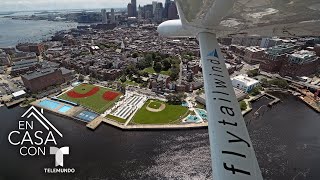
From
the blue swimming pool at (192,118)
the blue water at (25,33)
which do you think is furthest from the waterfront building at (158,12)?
the blue swimming pool at (192,118)

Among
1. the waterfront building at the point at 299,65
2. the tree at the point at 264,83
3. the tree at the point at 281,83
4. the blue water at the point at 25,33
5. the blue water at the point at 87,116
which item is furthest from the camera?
the blue water at the point at 25,33

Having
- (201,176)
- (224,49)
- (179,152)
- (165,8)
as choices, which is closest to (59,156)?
(179,152)

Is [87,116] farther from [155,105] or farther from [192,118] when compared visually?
[192,118]

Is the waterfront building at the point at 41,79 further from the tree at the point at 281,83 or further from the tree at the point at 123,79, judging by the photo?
the tree at the point at 281,83

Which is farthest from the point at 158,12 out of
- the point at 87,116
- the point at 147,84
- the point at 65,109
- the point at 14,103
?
the point at 87,116

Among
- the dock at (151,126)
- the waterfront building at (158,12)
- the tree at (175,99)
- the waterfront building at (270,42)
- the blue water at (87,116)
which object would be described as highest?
the waterfront building at (158,12)
